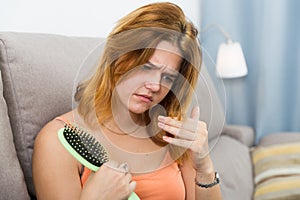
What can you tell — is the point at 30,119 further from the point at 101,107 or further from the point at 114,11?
the point at 114,11

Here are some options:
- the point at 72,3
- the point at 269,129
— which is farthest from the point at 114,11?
the point at 269,129

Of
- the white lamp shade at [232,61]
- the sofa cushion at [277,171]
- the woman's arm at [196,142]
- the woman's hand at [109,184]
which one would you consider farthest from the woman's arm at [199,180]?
the white lamp shade at [232,61]

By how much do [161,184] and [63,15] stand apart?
753 mm

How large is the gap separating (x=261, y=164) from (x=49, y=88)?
1.03m

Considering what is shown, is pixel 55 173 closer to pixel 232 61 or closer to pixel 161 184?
pixel 161 184

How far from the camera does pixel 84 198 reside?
0.76 meters

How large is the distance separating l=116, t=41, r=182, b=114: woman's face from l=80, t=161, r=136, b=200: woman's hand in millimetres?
118

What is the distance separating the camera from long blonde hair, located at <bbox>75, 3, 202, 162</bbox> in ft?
2.16

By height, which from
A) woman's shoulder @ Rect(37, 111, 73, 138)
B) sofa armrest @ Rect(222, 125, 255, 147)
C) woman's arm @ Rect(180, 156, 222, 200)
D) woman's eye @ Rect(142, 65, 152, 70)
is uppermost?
woman's eye @ Rect(142, 65, 152, 70)

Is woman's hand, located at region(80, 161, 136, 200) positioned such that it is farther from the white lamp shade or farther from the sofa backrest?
the white lamp shade

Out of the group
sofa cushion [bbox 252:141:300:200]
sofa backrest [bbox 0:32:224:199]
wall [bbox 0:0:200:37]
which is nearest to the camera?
sofa backrest [bbox 0:32:224:199]

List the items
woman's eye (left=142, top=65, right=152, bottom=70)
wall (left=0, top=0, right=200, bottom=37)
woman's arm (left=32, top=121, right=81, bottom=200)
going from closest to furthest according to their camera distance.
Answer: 1. woman's eye (left=142, top=65, right=152, bottom=70)
2. woman's arm (left=32, top=121, right=81, bottom=200)
3. wall (left=0, top=0, right=200, bottom=37)

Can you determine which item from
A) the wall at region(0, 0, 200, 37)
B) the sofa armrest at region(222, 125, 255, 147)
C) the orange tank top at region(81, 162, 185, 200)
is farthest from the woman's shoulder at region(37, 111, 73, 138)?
the sofa armrest at region(222, 125, 255, 147)

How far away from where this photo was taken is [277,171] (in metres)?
1.59
